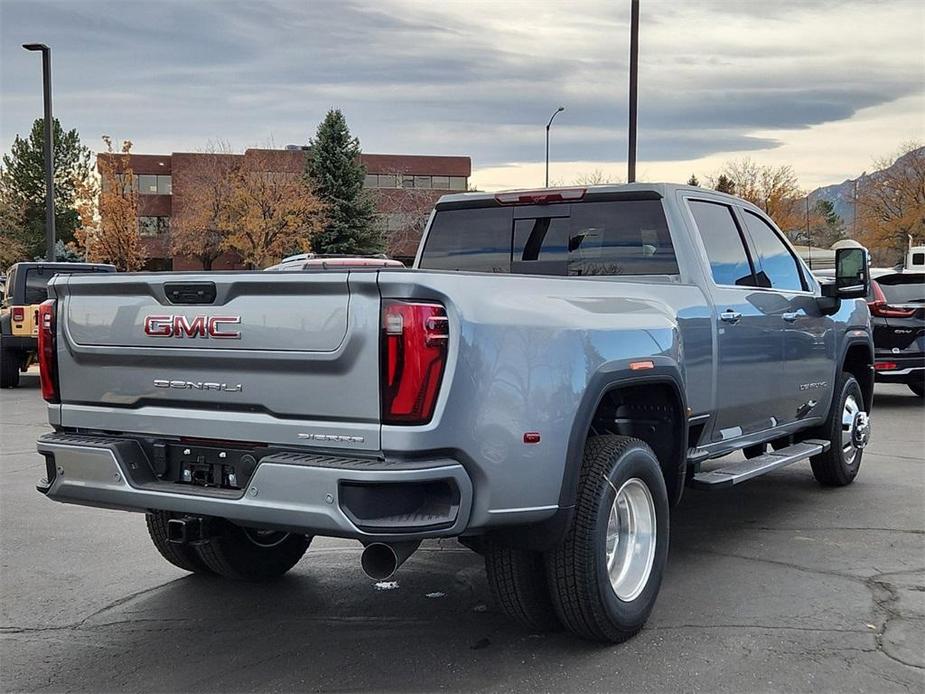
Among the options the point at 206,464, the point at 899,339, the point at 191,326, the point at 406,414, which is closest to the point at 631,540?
the point at 406,414

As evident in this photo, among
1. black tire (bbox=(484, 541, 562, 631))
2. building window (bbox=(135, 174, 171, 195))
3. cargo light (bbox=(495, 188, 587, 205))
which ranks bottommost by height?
black tire (bbox=(484, 541, 562, 631))

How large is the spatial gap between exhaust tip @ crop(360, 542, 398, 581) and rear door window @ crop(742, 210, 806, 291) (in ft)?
11.7

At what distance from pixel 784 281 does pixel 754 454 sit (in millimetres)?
1218

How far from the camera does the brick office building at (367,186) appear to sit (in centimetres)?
5844

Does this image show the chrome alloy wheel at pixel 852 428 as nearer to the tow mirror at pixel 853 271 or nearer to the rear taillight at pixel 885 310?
the tow mirror at pixel 853 271

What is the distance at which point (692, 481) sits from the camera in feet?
18.1

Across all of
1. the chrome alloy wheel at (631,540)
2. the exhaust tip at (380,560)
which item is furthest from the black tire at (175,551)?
the chrome alloy wheel at (631,540)

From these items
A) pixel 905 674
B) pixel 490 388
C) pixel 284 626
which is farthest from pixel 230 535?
pixel 905 674

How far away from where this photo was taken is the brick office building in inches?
2301

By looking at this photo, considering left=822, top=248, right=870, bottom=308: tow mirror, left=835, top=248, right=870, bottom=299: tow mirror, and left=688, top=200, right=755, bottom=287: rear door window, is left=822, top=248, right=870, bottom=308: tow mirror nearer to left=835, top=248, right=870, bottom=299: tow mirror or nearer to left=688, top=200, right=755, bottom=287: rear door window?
left=835, top=248, right=870, bottom=299: tow mirror

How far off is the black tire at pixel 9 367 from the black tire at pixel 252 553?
41.3 feet

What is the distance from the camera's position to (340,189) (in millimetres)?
54156

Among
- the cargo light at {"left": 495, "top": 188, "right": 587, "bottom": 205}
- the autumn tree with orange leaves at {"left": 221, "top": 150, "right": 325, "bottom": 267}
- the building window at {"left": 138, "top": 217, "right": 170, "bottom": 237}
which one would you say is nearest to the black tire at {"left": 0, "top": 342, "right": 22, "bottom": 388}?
the cargo light at {"left": 495, "top": 188, "right": 587, "bottom": 205}

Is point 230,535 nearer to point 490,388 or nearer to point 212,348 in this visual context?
point 212,348
